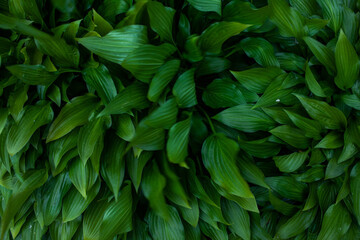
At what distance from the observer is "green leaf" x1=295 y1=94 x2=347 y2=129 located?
1.01 meters

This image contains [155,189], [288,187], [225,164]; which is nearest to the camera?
[155,189]

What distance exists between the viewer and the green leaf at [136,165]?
98cm

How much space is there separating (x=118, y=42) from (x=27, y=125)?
1.25 feet

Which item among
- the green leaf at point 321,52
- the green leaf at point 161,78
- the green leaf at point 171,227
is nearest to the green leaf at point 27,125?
the green leaf at point 161,78

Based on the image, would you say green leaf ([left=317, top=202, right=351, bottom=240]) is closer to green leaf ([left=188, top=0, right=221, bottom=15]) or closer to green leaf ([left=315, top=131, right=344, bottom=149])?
green leaf ([left=315, top=131, right=344, bottom=149])

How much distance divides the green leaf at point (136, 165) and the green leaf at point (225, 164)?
183mm

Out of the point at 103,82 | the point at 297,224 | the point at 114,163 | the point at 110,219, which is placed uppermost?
the point at 103,82

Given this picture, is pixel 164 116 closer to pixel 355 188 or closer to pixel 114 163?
pixel 114 163

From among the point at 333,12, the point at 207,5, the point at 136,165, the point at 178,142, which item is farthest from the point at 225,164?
the point at 333,12

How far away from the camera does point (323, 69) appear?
3.63 ft

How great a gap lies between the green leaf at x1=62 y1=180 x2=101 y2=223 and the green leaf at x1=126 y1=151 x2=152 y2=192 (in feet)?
0.40

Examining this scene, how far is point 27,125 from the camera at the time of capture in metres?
1.00

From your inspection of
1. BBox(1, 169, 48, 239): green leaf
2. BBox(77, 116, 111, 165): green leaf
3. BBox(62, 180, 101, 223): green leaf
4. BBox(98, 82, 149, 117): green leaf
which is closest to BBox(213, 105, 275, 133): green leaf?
BBox(98, 82, 149, 117): green leaf

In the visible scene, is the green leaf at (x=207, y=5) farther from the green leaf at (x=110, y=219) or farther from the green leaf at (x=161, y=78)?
the green leaf at (x=110, y=219)
